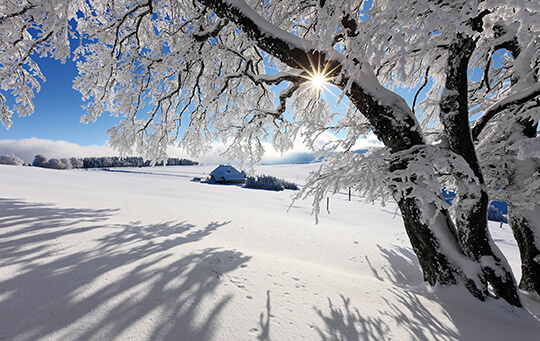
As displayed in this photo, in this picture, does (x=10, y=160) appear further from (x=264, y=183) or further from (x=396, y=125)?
(x=396, y=125)

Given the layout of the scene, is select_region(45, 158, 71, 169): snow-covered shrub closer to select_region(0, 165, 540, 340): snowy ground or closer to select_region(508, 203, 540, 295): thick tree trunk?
select_region(0, 165, 540, 340): snowy ground

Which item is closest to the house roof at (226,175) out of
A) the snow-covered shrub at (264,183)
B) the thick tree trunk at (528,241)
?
the snow-covered shrub at (264,183)

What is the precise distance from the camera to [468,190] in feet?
7.39

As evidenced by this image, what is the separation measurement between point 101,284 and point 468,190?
12.0ft

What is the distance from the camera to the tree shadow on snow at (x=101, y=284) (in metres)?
1.10

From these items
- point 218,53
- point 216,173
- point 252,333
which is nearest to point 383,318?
point 252,333

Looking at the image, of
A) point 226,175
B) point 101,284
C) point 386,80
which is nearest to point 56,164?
point 226,175

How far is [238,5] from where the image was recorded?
247 centimetres

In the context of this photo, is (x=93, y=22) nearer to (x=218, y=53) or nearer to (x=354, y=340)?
(x=218, y=53)

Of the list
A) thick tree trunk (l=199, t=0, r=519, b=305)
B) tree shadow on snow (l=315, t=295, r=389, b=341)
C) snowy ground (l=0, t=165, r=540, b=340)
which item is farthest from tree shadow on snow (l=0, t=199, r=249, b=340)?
thick tree trunk (l=199, t=0, r=519, b=305)

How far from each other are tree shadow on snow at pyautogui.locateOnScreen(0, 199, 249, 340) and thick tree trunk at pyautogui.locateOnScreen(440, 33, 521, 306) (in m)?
2.72

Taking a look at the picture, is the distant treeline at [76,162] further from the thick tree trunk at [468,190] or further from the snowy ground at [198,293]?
the thick tree trunk at [468,190]

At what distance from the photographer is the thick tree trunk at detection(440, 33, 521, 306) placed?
2180 millimetres

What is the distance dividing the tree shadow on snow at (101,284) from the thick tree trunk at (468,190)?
272 centimetres
